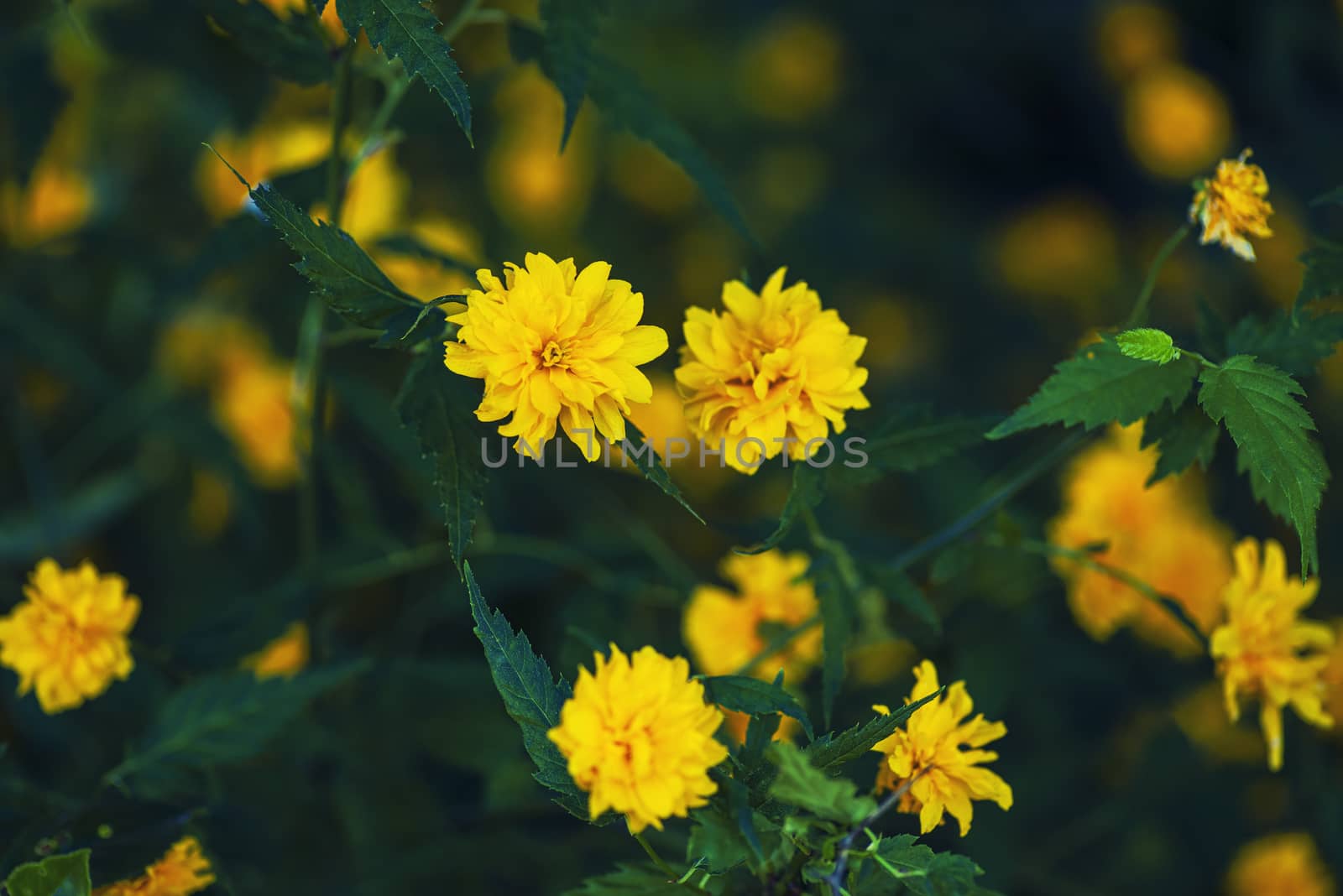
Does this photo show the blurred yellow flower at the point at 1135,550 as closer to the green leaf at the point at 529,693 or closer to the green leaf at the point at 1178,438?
the green leaf at the point at 1178,438

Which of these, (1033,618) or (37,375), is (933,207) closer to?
(1033,618)

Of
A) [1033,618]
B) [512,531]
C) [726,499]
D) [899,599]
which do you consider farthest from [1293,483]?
[726,499]

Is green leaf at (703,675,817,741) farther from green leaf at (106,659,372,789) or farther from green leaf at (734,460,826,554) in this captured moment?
green leaf at (106,659,372,789)

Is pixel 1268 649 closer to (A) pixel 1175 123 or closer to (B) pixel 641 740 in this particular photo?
(B) pixel 641 740

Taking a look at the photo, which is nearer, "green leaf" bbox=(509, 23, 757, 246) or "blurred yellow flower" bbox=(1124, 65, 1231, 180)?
"green leaf" bbox=(509, 23, 757, 246)

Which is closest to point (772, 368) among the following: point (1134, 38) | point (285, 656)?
point (285, 656)

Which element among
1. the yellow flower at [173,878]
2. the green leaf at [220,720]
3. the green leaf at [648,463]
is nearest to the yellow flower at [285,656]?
Answer: the green leaf at [220,720]

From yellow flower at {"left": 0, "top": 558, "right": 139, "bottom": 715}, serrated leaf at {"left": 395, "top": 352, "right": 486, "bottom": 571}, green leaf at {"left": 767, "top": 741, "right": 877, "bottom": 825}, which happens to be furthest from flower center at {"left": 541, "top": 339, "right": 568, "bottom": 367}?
yellow flower at {"left": 0, "top": 558, "right": 139, "bottom": 715}

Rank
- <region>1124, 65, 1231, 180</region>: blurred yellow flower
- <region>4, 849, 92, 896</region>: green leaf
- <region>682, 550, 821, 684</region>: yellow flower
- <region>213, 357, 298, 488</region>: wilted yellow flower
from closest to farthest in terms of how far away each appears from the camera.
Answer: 1. <region>4, 849, 92, 896</region>: green leaf
2. <region>682, 550, 821, 684</region>: yellow flower
3. <region>213, 357, 298, 488</region>: wilted yellow flower
4. <region>1124, 65, 1231, 180</region>: blurred yellow flower
